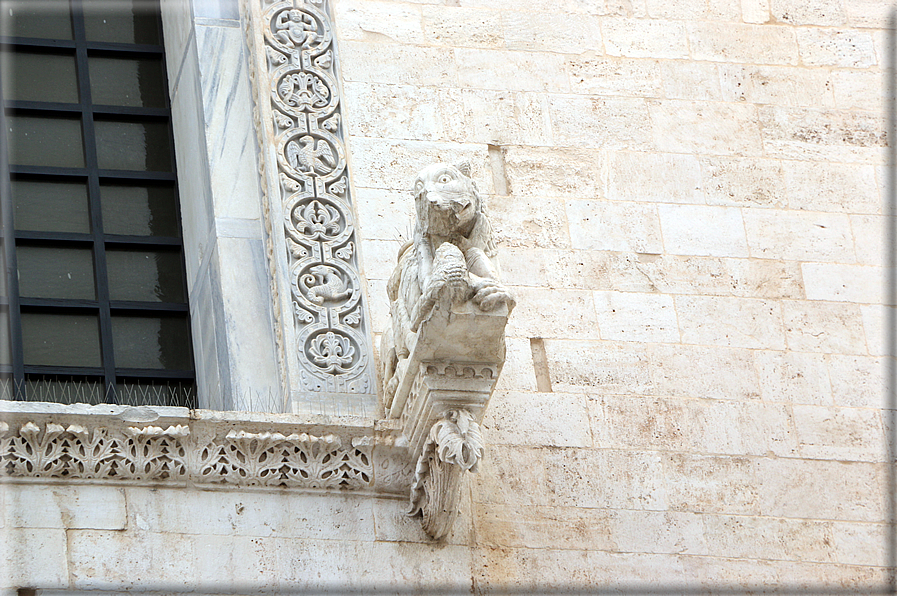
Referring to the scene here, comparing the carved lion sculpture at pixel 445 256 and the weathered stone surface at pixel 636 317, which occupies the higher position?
the carved lion sculpture at pixel 445 256

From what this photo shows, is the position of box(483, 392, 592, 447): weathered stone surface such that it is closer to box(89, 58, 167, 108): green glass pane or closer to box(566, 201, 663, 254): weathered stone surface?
box(566, 201, 663, 254): weathered stone surface

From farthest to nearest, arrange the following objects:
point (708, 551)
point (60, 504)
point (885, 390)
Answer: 1. point (885, 390)
2. point (708, 551)
3. point (60, 504)

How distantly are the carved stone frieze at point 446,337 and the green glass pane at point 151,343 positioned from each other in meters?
1.31

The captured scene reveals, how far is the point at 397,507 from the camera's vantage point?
21.7 ft

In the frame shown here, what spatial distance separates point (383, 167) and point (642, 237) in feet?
3.99

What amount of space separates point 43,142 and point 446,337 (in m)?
2.70

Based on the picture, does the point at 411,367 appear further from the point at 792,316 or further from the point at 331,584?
the point at 792,316

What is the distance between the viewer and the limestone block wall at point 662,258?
271 inches

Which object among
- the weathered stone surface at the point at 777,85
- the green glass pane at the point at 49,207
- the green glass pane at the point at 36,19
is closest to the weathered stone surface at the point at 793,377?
the weathered stone surface at the point at 777,85

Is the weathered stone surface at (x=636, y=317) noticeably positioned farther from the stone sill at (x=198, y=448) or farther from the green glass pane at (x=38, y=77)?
the green glass pane at (x=38, y=77)

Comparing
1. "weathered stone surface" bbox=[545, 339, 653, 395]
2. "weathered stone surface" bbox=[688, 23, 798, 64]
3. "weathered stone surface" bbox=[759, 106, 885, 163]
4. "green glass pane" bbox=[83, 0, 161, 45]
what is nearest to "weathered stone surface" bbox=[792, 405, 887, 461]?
"weathered stone surface" bbox=[545, 339, 653, 395]

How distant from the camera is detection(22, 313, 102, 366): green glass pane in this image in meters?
7.30

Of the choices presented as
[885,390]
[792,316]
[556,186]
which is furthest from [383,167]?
[885,390]

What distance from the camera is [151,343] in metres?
→ 7.46
